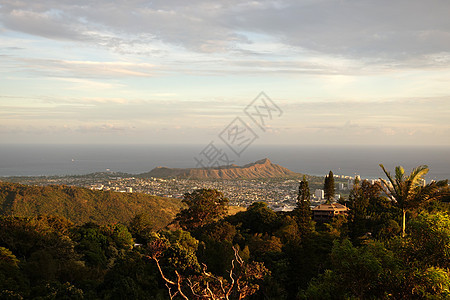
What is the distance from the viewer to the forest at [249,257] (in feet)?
23.7

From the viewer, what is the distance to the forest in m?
7.21

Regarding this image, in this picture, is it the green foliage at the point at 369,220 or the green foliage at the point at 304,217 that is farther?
the green foliage at the point at 304,217

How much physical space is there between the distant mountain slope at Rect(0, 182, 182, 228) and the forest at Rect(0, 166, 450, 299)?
103 feet

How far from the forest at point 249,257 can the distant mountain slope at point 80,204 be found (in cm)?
3152

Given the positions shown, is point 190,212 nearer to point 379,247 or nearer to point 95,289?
point 95,289

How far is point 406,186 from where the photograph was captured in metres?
13.1

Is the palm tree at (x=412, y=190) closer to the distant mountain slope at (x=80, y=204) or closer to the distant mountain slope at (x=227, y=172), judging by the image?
the distant mountain slope at (x=80, y=204)

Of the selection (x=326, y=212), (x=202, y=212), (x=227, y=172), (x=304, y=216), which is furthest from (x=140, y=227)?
(x=227, y=172)

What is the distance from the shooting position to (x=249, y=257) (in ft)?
61.7

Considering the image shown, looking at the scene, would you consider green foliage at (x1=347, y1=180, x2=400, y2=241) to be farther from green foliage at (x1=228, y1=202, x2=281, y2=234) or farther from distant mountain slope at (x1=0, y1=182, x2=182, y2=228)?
distant mountain slope at (x1=0, y1=182, x2=182, y2=228)

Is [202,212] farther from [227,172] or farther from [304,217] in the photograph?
[227,172]

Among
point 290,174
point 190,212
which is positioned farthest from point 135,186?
point 190,212

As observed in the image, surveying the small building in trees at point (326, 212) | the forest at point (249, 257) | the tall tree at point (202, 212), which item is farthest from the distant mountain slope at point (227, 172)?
the tall tree at point (202, 212)

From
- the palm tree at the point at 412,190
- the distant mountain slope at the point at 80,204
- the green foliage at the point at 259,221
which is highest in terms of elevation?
the palm tree at the point at 412,190
